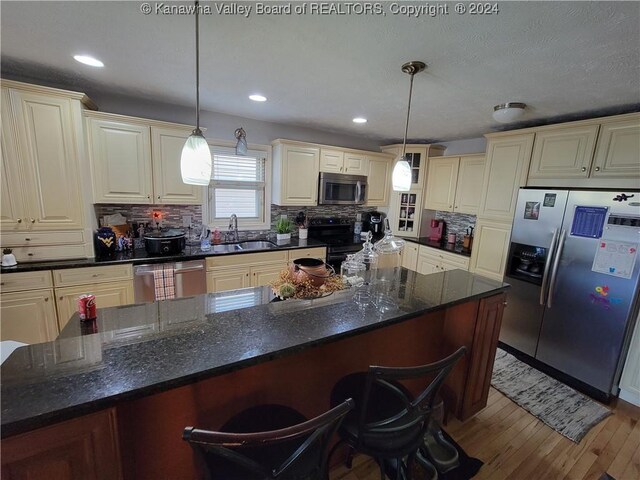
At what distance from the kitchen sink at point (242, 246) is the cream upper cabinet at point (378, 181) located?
1721 mm

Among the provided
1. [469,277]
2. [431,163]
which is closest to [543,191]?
[469,277]

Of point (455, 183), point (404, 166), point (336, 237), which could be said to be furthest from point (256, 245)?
point (455, 183)

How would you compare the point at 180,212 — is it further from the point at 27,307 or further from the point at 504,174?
the point at 504,174

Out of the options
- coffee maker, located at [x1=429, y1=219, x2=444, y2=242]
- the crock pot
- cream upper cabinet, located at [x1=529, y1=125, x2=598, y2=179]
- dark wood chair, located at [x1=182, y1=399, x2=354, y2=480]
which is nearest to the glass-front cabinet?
coffee maker, located at [x1=429, y1=219, x2=444, y2=242]

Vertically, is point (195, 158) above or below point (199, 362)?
above

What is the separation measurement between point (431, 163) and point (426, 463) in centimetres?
358

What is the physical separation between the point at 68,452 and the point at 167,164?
2.61 m

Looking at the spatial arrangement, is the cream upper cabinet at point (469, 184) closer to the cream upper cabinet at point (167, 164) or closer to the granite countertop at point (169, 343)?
the granite countertop at point (169, 343)

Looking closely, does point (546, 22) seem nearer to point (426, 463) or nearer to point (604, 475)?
point (426, 463)

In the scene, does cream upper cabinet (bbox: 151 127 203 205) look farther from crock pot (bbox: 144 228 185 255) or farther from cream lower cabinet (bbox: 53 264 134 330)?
cream lower cabinet (bbox: 53 264 134 330)

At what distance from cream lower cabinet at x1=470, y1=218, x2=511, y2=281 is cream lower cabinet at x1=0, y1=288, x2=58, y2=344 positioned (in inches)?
166

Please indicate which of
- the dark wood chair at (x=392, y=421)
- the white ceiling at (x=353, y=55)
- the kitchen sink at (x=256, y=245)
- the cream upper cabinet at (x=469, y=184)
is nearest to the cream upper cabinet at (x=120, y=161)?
the white ceiling at (x=353, y=55)

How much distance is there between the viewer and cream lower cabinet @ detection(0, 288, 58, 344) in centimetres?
212

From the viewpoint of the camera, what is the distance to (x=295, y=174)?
11.6ft
